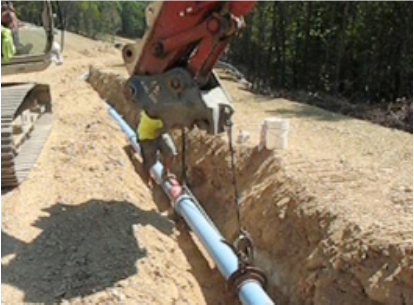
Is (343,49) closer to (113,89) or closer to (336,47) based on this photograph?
(336,47)

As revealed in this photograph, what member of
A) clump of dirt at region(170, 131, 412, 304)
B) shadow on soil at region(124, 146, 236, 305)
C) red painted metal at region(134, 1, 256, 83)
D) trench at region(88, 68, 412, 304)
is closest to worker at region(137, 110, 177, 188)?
trench at region(88, 68, 412, 304)

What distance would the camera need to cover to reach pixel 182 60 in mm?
5441

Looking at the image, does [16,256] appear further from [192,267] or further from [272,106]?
[272,106]

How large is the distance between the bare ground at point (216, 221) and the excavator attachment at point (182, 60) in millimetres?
1566

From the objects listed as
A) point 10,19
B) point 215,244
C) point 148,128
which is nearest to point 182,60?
point 148,128

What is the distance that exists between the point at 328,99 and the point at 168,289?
11629 mm

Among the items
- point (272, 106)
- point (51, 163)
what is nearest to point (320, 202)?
point (51, 163)

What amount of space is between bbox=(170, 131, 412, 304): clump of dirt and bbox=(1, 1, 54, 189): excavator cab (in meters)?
2.76

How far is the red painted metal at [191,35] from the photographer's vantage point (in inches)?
197

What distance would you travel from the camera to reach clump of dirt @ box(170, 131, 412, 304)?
16.2 ft

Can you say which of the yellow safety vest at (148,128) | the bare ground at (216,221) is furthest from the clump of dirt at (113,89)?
the yellow safety vest at (148,128)

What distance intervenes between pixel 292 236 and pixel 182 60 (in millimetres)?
2259

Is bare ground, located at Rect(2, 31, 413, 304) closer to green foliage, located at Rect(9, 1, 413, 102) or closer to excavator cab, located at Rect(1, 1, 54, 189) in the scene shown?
excavator cab, located at Rect(1, 1, 54, 189)

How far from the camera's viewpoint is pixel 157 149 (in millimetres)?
6652
